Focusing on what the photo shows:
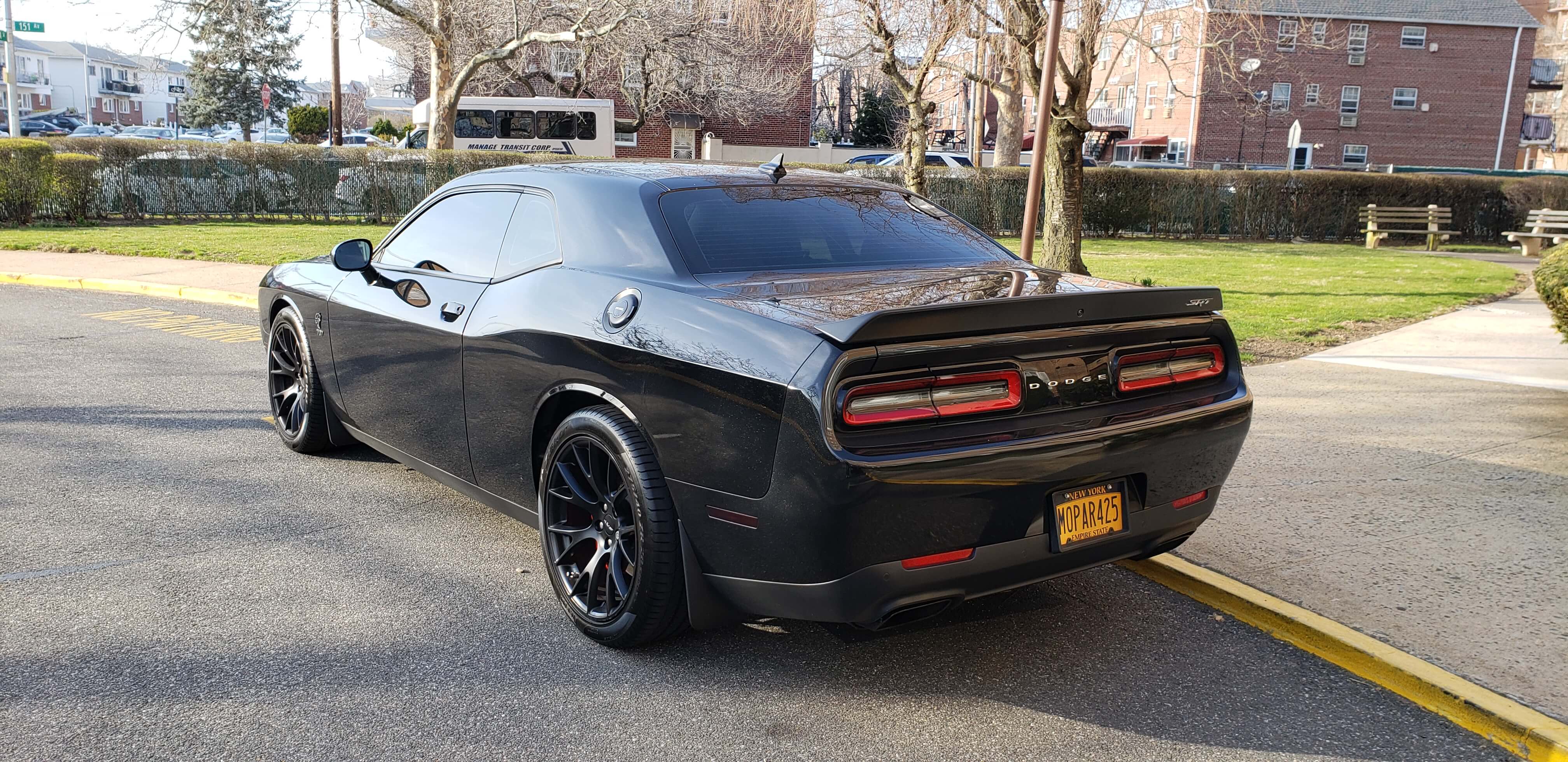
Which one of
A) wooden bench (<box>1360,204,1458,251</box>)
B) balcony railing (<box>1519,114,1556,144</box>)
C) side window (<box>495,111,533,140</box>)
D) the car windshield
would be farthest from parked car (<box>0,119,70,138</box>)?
balcony railing (<box>1519,114,1556,144</box>)

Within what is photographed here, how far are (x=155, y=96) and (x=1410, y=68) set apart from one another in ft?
363

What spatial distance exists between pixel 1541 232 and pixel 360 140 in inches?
1645

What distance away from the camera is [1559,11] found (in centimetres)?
9181

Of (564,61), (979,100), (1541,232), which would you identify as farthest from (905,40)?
(564,61)

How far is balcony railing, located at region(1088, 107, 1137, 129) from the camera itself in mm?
62688

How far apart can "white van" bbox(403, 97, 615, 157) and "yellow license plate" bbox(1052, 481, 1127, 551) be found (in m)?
32.1

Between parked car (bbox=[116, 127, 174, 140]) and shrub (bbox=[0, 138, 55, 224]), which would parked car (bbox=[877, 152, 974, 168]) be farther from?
parked car (bbox=[116, 127, 174, 140])

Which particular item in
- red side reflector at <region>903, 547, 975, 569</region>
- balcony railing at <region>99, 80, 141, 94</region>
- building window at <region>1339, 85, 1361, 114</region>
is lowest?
red side reflector at <region>903, 547, 975, 569</region>

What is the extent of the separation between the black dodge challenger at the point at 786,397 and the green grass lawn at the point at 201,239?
430 inches

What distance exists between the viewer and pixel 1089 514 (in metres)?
3.23

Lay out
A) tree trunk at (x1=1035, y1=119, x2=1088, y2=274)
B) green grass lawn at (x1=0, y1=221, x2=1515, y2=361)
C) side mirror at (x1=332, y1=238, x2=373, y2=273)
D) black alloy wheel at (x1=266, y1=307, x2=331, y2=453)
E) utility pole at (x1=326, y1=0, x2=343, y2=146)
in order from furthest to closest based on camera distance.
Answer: utility pole at (x1=326, y1=0, x2=343, y2=146), tree trunk at (x1=1035, y1=119, x2=1088, y2=274), green grass lawn at (x1=0, y1=221, x2=1515, y2=361), black alloy wheel at (x1=266, y1=307, x2=331, y2=453), side mirror at (x1=332, y1=238, x2=373, y2=273)

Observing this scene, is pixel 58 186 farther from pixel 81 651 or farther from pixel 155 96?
pixel 155 96

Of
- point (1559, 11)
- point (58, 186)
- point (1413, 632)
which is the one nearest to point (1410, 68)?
point (1559, 11)

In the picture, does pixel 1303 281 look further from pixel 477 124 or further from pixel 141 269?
pixel 477 124
